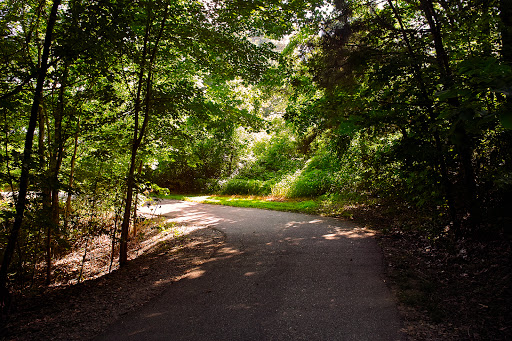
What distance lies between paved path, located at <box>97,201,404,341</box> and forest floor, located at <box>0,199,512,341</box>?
29 centimetres

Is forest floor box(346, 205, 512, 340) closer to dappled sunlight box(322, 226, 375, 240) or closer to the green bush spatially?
dappled sunlight box(322, 226, 375, 240)

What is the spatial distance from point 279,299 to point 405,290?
188 centimetres

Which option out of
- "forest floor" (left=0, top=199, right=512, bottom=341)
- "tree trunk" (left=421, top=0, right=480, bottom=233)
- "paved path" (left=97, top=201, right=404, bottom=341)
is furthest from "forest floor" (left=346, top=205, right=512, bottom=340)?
"tree trunk" (left=421, top=0, right=480, bottom=233)

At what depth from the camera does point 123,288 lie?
4.98m

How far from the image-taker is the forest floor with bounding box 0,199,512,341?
325 centimetres

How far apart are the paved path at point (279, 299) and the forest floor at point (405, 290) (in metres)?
0.29

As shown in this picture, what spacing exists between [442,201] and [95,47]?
6985mm

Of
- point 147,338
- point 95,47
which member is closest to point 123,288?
point 147,338

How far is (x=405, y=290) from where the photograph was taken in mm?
4109

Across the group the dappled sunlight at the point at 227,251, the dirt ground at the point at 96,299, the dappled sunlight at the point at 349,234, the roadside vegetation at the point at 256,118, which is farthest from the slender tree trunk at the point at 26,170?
the dappled sunlight at the point at 349,234

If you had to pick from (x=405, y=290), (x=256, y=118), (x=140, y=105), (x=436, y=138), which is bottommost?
(x=405, y=290)

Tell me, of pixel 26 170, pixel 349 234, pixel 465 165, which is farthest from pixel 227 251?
pixel 465 165

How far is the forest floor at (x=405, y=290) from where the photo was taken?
10.7ft

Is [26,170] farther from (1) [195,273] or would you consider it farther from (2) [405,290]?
(2) [405,290]
